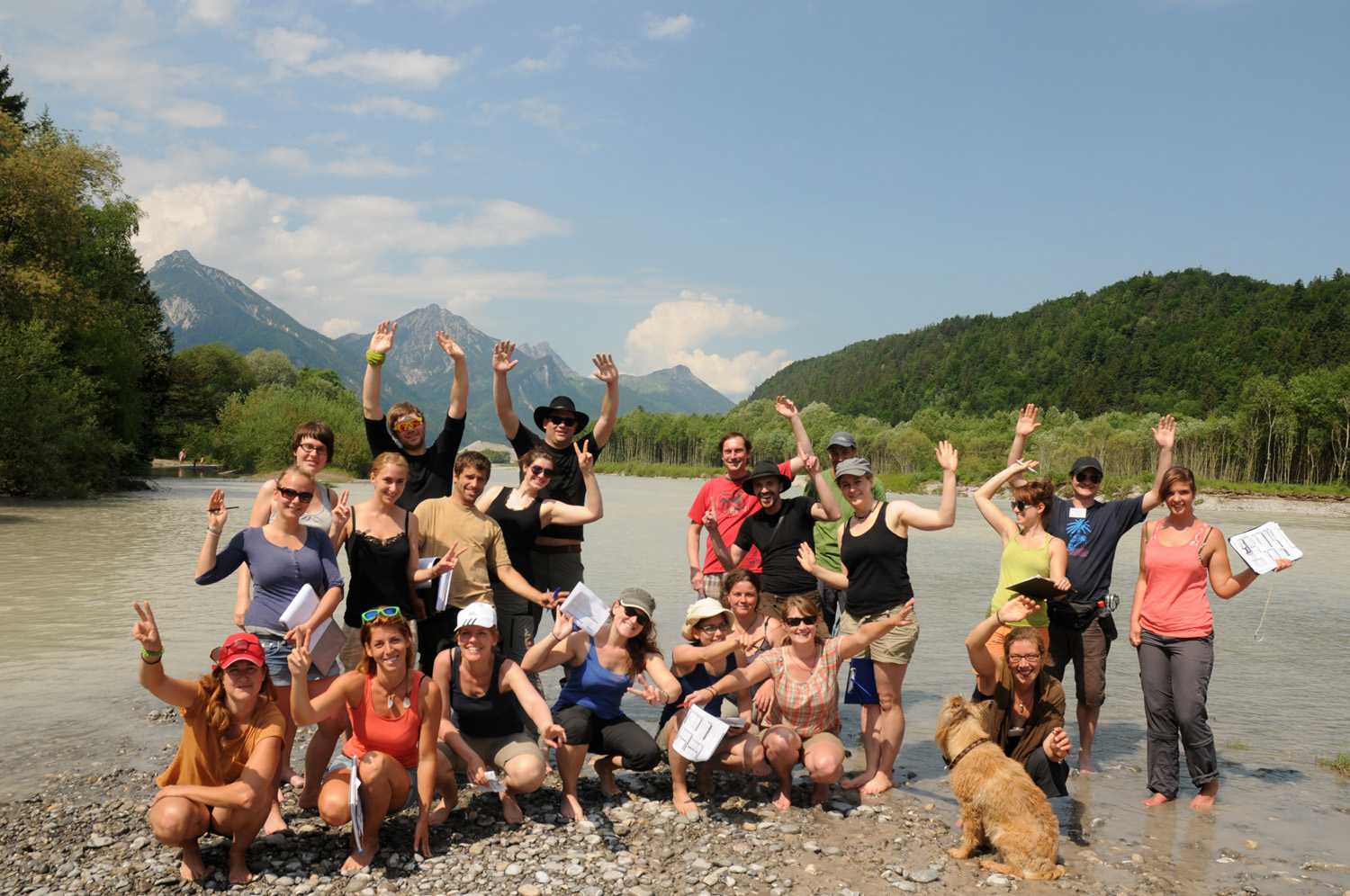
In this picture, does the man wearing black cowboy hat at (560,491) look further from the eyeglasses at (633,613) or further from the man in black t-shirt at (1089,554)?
the man in black t-shirt at (1089,554)

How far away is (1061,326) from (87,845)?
180918mm

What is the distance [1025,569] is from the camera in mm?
6180

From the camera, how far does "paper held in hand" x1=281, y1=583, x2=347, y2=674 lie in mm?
4555

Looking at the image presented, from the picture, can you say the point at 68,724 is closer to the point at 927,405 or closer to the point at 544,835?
the point at 544,835

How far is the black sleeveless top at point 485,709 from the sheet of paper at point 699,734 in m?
1.07

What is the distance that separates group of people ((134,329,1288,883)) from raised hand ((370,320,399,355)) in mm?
25

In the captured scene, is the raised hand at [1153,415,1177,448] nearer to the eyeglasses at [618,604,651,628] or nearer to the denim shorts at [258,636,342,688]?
the eyeglasses at [618,604,651,628]

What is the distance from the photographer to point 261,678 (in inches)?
174

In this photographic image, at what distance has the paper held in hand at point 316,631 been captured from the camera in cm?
455

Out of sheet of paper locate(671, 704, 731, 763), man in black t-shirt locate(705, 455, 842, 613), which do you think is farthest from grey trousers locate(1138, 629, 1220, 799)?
sheet of paper locate(671, 704, 731, 763)

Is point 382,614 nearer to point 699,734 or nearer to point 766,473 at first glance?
point 699,734

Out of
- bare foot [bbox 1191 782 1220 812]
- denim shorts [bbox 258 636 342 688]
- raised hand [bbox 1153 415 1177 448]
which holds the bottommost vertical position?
bare foot [bbox 1191 782 1220 812]

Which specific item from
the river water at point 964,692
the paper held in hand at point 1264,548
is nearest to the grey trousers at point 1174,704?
the river water at point 964,692

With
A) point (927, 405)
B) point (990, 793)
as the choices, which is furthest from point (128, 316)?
point (927, 405)
